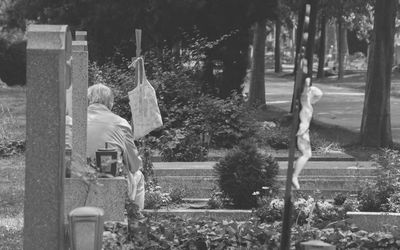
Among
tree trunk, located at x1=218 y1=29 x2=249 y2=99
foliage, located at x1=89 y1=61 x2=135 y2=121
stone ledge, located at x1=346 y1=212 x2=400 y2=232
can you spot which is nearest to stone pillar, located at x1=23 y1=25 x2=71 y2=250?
stone ledge, located at x1=346 y1=212 x2=400 y2=232

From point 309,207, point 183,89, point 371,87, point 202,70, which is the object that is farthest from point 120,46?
point 309,207

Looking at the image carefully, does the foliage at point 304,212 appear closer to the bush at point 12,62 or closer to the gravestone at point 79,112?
the gravestone at point 79,112

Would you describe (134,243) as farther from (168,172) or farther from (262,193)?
(168,172)

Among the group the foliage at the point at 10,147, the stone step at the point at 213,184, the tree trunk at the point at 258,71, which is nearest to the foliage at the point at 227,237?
the stone step at the point at 213,184

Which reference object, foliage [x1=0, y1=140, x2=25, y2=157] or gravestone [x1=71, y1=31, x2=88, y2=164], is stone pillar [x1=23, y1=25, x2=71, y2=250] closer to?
gravestone [x1=71, y1=31, x2=88, y2=164]

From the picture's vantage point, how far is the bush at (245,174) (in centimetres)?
990

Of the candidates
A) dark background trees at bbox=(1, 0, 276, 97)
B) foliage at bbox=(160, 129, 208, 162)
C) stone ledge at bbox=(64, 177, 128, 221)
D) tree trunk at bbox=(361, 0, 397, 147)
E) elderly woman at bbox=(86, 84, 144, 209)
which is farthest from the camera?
dark background trees at bbox=(1, 0, 276, 97)

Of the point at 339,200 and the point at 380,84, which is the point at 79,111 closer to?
the point at 339,200

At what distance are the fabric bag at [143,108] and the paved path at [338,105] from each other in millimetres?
9935

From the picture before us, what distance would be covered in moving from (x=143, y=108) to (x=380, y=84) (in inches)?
300

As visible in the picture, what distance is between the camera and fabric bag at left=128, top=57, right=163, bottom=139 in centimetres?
1124

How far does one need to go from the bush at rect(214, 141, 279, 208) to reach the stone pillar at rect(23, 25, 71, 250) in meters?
3.81

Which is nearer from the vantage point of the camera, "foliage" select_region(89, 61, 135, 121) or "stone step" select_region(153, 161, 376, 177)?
"stone step" select_region(153, 161, 376, 177)

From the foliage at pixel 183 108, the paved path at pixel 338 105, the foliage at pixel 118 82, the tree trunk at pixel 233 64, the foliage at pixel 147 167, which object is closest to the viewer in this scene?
the foliage at pixel 147 167
